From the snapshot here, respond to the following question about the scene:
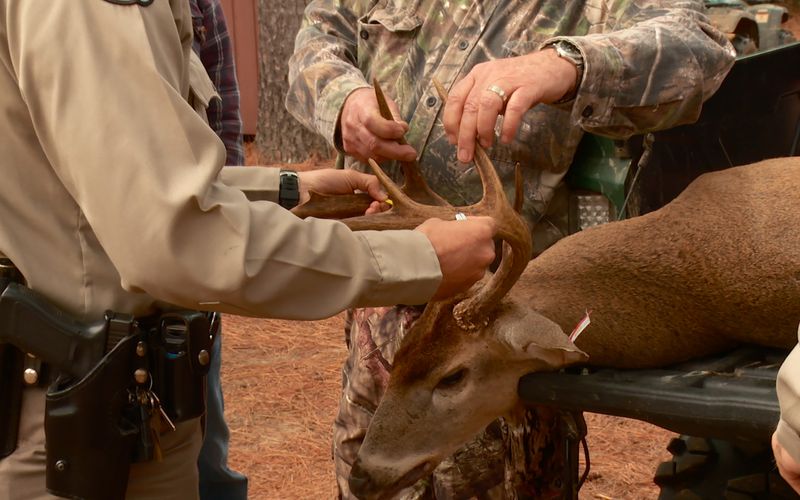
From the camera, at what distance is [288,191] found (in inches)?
129

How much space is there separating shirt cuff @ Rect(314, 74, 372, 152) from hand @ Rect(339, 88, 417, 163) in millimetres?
30

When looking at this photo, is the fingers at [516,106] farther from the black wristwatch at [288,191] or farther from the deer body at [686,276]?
the black wristwatch at [288,191]

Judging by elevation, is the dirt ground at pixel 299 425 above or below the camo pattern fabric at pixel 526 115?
below

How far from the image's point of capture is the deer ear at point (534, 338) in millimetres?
2957

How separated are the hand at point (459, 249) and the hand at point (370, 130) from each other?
65 centimetres

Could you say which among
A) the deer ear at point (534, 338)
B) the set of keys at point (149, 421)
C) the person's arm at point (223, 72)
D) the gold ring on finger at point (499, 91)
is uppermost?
the gold ring on finger at point (499, 91)

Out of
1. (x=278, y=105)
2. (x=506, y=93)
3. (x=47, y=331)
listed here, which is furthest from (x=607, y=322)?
(x=278, y=105)

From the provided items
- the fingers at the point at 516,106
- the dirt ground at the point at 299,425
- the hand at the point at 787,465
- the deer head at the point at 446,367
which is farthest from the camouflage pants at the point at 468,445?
the dirt ground at the point at 299,425

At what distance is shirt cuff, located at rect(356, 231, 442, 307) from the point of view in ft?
7.72

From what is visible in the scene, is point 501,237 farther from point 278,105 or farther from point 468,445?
point 278,105

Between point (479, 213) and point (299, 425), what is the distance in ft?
11.9

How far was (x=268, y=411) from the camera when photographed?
660 cm

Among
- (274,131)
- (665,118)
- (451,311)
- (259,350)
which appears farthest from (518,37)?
(274,131)

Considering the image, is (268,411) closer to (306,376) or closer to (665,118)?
(306,376)
